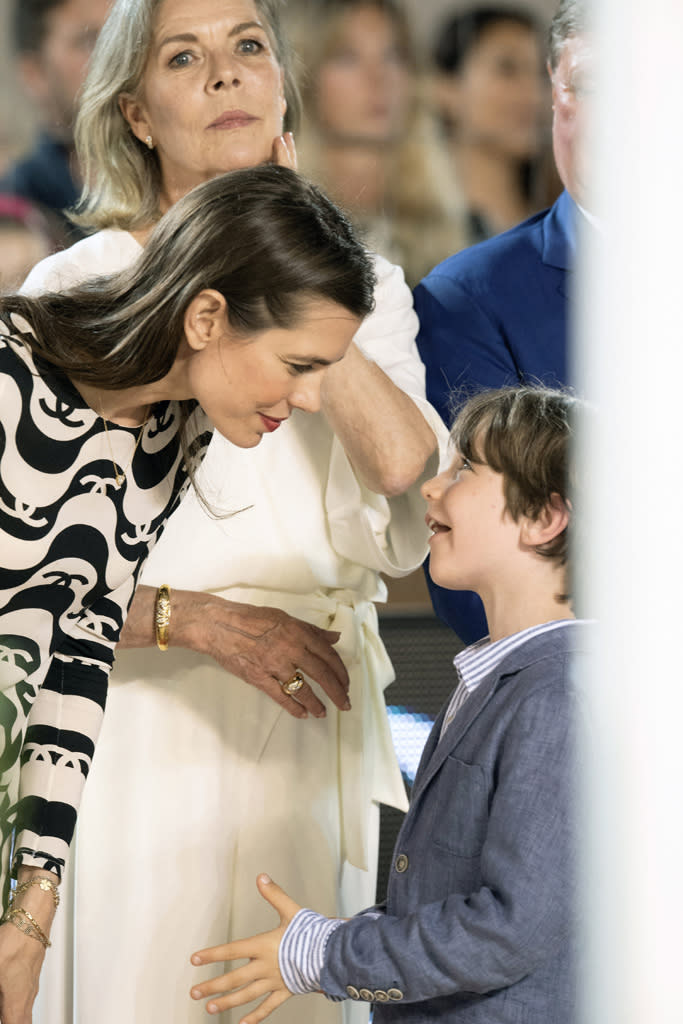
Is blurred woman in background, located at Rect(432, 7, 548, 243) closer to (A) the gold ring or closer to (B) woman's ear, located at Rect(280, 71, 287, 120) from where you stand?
(B) woman's ear, located at Rect(280, 71, 287, 120)

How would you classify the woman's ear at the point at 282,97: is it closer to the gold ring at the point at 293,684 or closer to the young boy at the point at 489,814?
the young boy at the point at 489,814

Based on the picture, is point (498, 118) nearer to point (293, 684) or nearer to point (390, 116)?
point (390, 116)

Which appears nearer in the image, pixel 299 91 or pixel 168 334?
pixel 168 334

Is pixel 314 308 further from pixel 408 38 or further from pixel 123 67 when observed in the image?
pixel 408 38

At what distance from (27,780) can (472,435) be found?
23.3 inches

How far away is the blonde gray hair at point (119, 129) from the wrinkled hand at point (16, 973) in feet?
2.95

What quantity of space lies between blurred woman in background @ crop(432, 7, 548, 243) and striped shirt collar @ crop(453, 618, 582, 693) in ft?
9.14

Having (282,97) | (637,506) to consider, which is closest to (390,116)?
(282,97)

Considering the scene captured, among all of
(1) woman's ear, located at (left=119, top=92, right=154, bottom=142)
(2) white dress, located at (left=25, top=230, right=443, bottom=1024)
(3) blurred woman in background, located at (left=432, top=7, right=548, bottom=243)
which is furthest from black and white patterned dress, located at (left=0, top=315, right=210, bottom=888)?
(3) blurred woman in background, located at (left=432, top=7, right=548, bottom=243)

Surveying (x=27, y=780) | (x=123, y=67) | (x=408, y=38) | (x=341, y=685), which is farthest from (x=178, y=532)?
(x=408, y=38)

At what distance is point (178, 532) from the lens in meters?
1.54

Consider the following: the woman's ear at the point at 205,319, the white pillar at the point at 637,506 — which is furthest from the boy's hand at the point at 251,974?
the white pillar at the point at 637,506

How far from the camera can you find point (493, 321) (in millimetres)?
1575

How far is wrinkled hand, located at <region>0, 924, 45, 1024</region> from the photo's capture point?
1.15m
